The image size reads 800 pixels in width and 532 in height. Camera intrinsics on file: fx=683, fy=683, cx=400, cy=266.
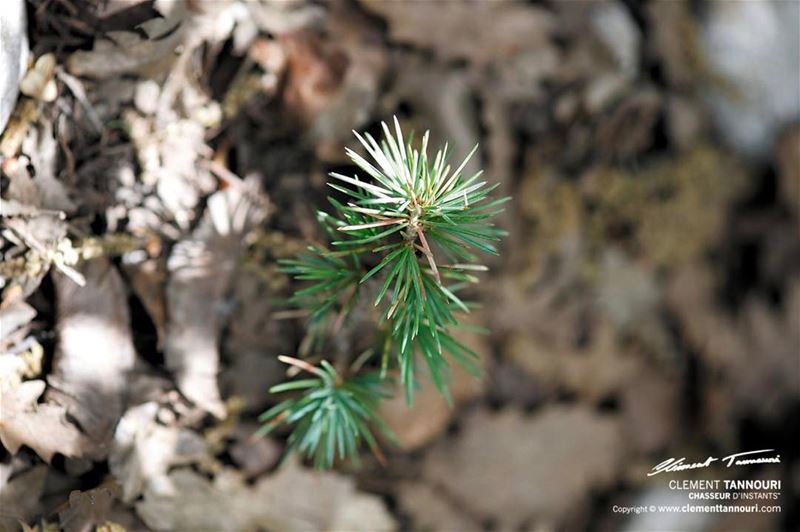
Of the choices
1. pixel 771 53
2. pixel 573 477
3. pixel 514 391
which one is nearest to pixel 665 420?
pixel 573 477

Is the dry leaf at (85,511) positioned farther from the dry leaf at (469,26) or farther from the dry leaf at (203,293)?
the dry leaf at (469,26)

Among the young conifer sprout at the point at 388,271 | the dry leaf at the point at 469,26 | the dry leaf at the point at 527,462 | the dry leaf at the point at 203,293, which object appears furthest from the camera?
the dry leaf at the point at 527,462

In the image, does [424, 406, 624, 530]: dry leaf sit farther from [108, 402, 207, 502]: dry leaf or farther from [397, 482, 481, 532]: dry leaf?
[108, 402, 207, 502]: dry leaf

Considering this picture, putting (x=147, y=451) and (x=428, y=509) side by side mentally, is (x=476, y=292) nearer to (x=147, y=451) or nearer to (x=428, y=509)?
(x=428, y=509)

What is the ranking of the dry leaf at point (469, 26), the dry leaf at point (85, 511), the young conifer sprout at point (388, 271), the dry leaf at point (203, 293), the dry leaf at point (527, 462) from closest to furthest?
1. the young conifer sprout at point (388, 271)
2. the dry leaf at point (85, 511)
3. the dry leaf at point (203, 293)
4. the dry leaf at point (469, 26)
5. the dry leaf at point (527, 462)

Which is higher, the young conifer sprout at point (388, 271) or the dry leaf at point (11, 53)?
the dry leaf at point (11, 53)
